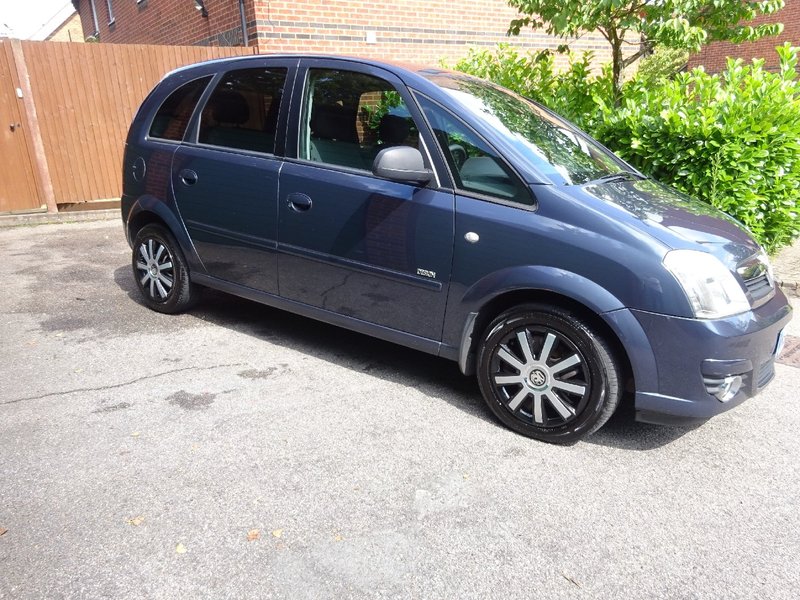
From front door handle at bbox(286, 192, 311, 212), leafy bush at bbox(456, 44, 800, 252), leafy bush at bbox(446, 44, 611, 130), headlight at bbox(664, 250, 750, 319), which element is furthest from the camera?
leafy bush at bbox(446, 44, 611, 130)

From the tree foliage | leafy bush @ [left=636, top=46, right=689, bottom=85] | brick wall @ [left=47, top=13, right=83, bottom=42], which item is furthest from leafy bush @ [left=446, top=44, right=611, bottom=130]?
brick wall @ [left=47, top=13, right=83, bottom=42]

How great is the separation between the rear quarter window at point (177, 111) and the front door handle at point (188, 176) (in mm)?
298

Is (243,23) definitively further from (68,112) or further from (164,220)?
(164,220)

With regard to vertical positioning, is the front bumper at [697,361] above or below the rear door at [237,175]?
below

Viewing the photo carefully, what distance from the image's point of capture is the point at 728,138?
5355 millimetres

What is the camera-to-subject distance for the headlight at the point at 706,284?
2.75 metres

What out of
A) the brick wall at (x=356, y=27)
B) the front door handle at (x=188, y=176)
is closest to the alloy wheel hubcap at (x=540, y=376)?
the front door handle at (x=188, y=176)

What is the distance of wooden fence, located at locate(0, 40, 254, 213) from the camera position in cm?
832

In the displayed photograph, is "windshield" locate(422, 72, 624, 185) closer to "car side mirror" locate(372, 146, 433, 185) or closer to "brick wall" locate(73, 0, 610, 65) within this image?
"car side mirror" locate(372, 146, 433, 185)

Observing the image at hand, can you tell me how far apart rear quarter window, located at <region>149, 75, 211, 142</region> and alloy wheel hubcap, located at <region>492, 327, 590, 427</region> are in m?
2.90

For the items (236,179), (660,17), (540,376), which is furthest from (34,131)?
(540,376)

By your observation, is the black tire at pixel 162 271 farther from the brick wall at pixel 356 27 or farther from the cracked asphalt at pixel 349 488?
the brick wall at pixel 356 27

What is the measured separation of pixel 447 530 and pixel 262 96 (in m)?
2.96

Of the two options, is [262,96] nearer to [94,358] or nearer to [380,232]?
[380,232]
